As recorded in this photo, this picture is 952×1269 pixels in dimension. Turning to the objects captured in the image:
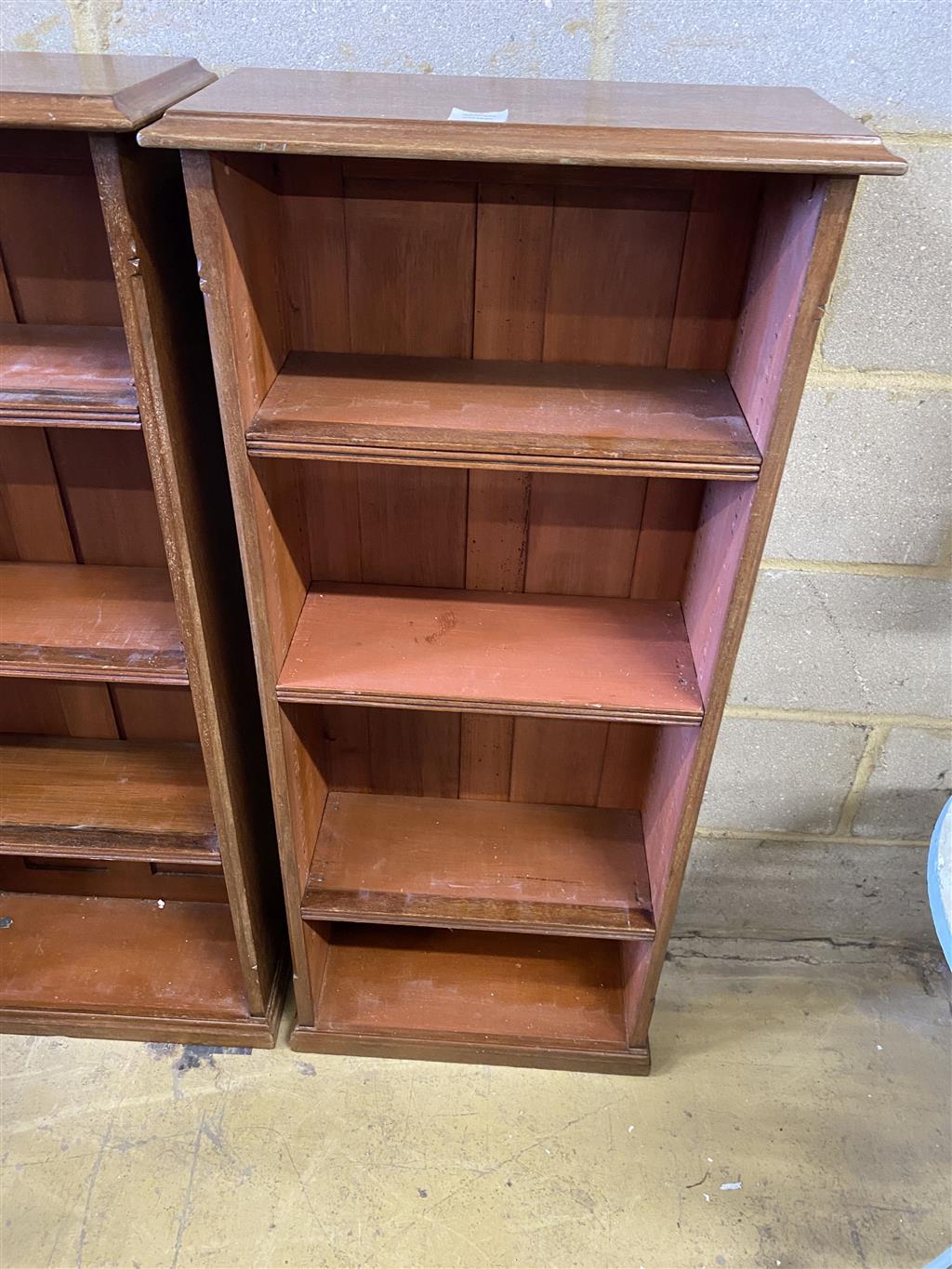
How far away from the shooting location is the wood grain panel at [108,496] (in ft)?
4.19

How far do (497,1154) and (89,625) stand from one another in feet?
3.49

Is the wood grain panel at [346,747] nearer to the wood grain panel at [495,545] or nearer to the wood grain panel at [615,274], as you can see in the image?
the wood grain panel at [495,545]

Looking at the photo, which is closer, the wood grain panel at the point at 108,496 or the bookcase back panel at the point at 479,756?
the wood grain panel at the point at 108,496

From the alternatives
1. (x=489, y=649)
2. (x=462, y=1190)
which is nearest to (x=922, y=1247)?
(x=462, y=1190)

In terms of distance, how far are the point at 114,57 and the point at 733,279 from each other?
0.79 m

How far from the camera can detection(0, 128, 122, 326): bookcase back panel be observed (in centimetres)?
108

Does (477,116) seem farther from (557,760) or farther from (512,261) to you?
(557,760)

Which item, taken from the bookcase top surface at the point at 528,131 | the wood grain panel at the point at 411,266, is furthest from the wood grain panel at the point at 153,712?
the bookcase top surface at the point at 528,131

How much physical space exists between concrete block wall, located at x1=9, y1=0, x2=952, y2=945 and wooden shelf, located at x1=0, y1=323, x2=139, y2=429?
371mm

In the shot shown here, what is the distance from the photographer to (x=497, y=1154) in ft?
4.89

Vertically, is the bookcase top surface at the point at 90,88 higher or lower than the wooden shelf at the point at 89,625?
higher

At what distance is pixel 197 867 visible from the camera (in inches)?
67.9

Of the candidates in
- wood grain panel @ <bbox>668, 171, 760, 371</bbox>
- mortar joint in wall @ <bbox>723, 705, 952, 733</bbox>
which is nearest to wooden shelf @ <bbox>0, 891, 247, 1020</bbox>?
mortar joint in wall @ <bbox>723, 705, 952, 733</bbox>

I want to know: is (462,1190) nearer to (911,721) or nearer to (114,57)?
(911,721)
